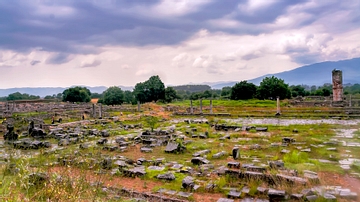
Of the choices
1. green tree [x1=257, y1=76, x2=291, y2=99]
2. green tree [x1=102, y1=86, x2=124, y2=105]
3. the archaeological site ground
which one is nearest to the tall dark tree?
green tree [x1=102, y1=86, x2=124, y2=105]

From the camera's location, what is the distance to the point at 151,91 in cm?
5488

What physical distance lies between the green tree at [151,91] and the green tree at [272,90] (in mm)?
19410

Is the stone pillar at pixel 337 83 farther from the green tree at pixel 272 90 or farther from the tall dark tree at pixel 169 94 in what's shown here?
the tall dark tree at pixel 169 94

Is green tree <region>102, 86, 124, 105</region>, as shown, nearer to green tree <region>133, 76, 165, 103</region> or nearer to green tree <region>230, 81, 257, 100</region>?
green tree <region>133, 76, 165, 103</region>

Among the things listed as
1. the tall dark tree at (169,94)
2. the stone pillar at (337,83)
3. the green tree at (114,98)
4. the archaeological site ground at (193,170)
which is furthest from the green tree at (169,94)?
the archaeological site ground at (193,170)

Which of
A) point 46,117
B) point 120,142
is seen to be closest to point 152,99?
point 46,117

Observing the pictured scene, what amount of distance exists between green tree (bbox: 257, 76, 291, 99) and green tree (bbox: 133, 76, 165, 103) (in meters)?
19.4

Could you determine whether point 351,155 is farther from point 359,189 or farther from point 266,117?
point 266,117

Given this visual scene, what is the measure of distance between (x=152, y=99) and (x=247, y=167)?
47.9 meters

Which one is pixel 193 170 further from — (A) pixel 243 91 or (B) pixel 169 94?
(B) pixel 169 94

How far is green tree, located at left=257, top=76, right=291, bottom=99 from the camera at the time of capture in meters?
53.2

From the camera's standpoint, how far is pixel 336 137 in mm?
13523

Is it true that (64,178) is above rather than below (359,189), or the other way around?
above

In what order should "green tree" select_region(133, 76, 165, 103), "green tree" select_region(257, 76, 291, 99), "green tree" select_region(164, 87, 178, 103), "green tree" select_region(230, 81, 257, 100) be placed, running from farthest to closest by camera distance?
"green tree" select_region(164, 87, 178, 103), "green tree" select_region(133, 76, 165, 103), "green tree" select_region(257, 76, 291, 99), "green tree" select_region(230, 81, 257, 100)
